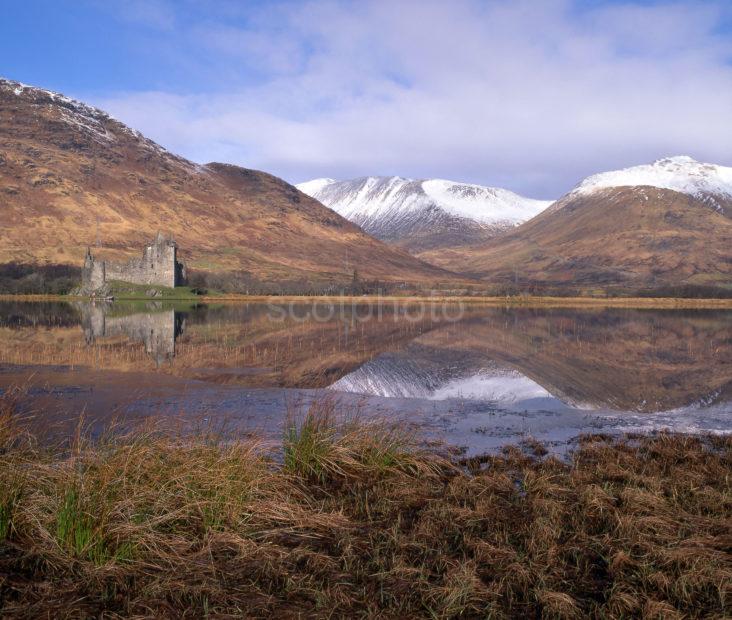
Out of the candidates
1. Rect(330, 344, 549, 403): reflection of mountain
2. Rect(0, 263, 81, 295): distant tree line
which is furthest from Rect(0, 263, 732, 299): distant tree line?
Rect(330, 344, 549, 403): reflection of mountain

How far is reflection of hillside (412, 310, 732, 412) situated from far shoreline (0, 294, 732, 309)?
150 feet

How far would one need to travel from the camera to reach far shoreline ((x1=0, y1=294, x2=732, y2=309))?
83250 millimetres

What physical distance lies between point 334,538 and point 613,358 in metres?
22.6

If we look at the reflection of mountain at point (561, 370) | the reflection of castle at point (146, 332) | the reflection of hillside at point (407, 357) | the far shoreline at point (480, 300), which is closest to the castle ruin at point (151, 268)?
the far shoreline at point (480, 300)

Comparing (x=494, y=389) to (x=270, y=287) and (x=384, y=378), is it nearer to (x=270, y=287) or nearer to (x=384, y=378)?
(x=384, y=378)

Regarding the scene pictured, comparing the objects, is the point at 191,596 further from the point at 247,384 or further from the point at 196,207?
the point at 196,207

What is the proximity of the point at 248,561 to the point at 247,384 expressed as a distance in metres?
11.9

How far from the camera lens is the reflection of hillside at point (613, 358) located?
17.9 metres

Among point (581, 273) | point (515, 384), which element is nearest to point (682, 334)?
point (515, 384)

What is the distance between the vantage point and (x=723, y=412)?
15.3 meters

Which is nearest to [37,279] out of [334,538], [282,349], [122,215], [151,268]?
[151,268]

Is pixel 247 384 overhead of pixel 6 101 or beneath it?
beneath

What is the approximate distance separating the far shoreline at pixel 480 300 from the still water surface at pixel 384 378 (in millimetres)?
49246

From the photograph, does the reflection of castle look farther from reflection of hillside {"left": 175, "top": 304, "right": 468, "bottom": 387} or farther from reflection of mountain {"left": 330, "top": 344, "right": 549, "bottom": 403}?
reflection of mountain {"left": 330, "top": 344, "right": 549, "bottom": 403}
